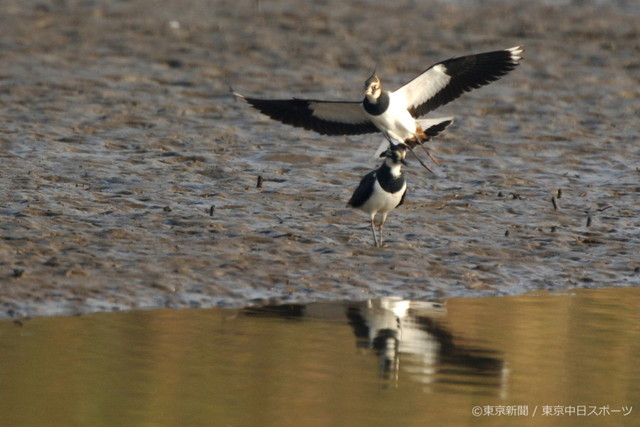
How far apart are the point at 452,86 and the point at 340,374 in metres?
4.33

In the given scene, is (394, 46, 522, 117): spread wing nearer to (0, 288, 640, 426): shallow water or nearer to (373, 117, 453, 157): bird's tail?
(373, 117, 453, 157): bird's tail

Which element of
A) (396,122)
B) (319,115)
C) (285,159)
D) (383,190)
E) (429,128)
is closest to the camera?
(383,190)

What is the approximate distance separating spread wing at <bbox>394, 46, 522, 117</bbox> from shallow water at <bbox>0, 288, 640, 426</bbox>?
2.56 metres

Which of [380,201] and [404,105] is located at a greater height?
[404,105]

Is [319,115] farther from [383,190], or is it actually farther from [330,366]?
[330,366]

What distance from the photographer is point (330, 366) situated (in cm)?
670

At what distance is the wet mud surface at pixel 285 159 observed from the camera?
866cm

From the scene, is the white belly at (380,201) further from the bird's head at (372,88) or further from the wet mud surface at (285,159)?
the bird's head at (372,88)

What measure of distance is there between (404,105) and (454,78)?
0.47 meters

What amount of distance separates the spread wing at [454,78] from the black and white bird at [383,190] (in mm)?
750

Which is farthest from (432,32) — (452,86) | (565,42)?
(452,86)

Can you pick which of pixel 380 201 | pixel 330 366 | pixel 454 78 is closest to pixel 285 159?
pixel 454 78

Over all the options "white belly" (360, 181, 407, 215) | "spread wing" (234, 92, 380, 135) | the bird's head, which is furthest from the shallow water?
"spread wing" (234, 92, 380, 135)

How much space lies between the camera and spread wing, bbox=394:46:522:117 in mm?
10141
